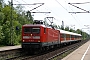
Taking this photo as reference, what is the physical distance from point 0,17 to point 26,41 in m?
25.7

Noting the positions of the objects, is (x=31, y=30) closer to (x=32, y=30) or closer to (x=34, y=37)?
(x=32, y=30)

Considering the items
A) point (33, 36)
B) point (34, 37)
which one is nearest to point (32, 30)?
point (33, 36)

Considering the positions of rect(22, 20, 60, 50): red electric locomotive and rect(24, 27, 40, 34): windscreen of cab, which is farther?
rect(24, 27, 40, 34): windscreen of cab

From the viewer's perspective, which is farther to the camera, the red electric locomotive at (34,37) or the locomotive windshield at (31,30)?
the locomotive windshield at (31,30)

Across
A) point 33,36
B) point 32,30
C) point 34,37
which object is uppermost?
point 32,30

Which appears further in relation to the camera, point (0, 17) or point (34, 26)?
point (0, 17)

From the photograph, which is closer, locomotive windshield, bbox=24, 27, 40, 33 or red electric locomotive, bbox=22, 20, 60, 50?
red electric locomotive, bbox=22, 20, 60, 50

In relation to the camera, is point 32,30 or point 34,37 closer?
point 34,37

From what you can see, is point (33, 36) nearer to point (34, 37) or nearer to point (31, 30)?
point (34, 37)

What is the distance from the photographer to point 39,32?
24.9m

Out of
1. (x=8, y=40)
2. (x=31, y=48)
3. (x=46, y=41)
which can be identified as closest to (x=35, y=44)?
(x=31, y=48)

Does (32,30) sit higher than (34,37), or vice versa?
(32,30)

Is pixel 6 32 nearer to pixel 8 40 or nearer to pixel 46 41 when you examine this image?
pixel 8 40

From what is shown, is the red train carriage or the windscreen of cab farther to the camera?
the windscreen of cab
